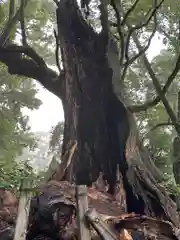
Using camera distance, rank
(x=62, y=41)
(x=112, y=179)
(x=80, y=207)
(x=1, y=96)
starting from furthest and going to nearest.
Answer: (x=1, y=96), (x=62, y=41), (x=112, y=179), (x=80, y=207)

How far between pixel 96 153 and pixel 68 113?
3.38ft

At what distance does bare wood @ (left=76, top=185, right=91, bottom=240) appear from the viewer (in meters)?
3.18

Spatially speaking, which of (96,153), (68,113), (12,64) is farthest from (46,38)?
(96,153)

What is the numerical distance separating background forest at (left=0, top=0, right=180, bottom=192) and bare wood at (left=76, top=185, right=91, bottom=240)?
1778 mm

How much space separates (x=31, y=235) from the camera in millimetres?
4074

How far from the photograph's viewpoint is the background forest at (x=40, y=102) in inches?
→ 329

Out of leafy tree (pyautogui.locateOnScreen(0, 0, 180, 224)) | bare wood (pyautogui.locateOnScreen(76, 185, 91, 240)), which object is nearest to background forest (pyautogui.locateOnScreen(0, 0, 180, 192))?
leafy tree (pyautogui.locateOnScreen(0, 0, 180, 224))

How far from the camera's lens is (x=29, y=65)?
764 cm

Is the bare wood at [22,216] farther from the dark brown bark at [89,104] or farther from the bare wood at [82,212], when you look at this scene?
the dark brown bark at [89,104]

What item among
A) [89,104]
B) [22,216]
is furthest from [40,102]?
[22,216]

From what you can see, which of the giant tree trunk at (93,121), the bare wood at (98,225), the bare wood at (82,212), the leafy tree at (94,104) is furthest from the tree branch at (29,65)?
the bare wood at (98,225)

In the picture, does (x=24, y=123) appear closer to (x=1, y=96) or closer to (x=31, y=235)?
(x=1, y=96)

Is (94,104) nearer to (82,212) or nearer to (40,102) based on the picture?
(82,212)

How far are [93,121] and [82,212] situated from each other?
3062 mm
